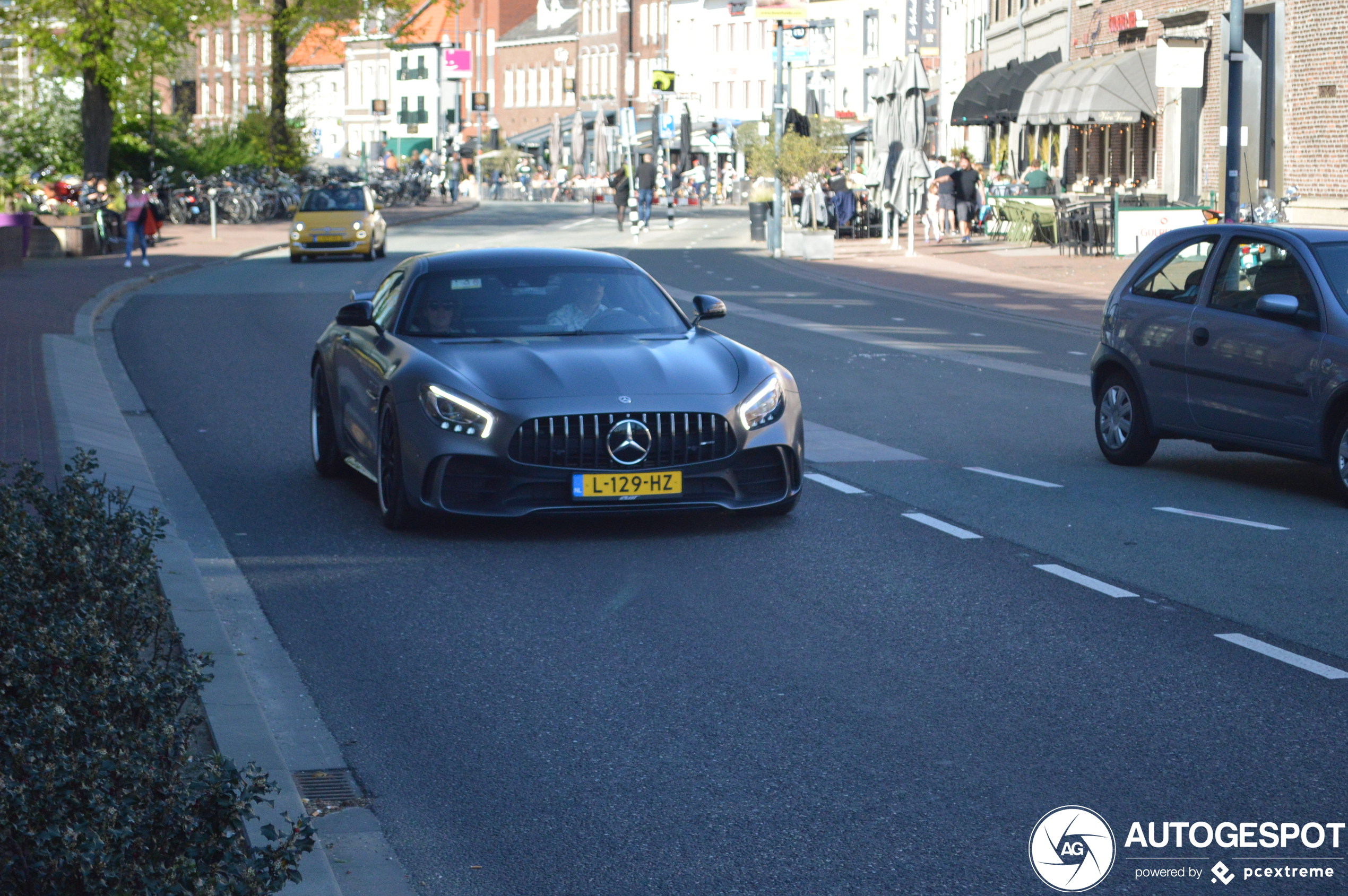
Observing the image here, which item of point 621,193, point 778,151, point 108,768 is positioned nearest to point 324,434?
point 108,768

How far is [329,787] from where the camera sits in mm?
5230

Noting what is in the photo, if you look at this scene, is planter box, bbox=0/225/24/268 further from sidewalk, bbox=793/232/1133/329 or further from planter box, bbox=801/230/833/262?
planter box, bbox=801/230/833/262

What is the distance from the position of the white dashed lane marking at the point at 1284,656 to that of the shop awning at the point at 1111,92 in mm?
35008

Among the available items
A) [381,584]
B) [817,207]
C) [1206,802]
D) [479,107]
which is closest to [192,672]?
[1206,802]

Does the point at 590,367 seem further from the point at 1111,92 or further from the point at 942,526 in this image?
the point at 1111,92

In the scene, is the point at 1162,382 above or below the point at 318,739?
above

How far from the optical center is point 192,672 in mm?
4582

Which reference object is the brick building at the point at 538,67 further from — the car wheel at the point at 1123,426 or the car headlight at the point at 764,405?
the car headlight at the point at 764,405

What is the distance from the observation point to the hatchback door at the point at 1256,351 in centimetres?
1034

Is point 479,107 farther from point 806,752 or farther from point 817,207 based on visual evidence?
point 806,752

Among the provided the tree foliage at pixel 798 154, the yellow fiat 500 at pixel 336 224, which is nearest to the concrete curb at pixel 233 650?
the yellow fiat 500 at pixel 336 224

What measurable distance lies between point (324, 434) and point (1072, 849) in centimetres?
695

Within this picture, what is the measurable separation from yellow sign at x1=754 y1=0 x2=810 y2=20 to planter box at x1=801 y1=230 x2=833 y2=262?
241 inches

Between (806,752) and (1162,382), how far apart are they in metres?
6.61
